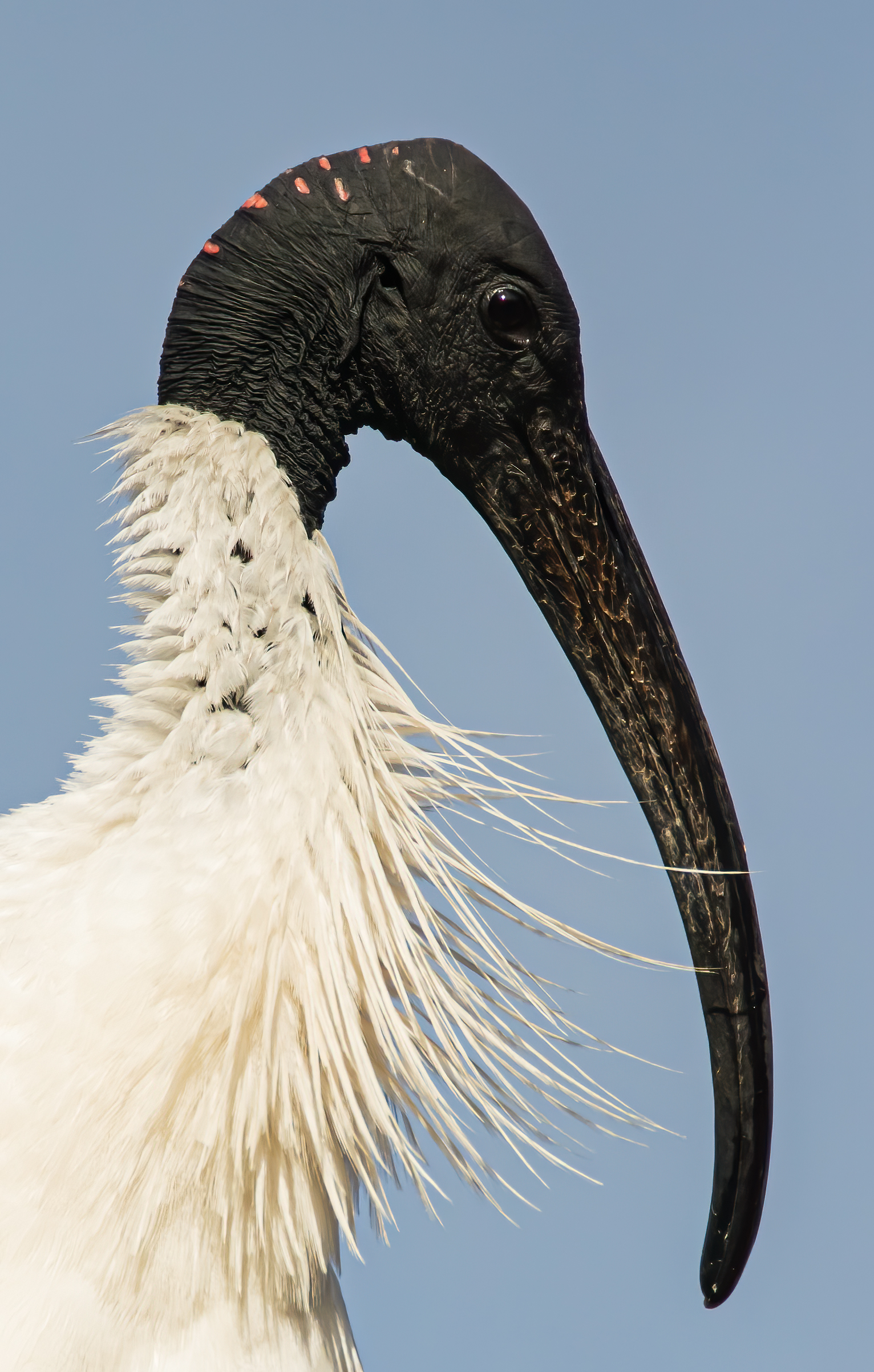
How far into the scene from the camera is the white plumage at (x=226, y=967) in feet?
5.41

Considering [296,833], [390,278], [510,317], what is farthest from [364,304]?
[296,833]

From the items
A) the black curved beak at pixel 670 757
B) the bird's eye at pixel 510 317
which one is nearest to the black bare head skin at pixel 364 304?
the bird's eye at pixel 510 317

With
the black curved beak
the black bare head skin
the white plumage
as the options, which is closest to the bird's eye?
the black bare head skin

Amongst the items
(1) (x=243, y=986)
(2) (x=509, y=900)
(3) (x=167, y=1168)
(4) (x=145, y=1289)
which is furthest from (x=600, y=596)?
(4) (x=145, y=1289)

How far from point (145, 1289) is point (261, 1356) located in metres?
0.22

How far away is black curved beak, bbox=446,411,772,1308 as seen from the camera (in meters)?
2.08

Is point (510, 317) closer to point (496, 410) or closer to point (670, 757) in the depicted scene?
point (496, 410)

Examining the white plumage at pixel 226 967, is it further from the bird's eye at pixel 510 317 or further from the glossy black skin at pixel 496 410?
the bird's eye at pixel 510 317

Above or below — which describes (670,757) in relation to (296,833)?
above

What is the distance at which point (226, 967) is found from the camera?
1707 mm

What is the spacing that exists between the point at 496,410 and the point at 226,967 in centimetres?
98

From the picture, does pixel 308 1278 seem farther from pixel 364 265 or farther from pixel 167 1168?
pixel 364 265

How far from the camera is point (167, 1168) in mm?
1679

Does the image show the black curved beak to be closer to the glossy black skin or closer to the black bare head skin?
the glossy black skin
